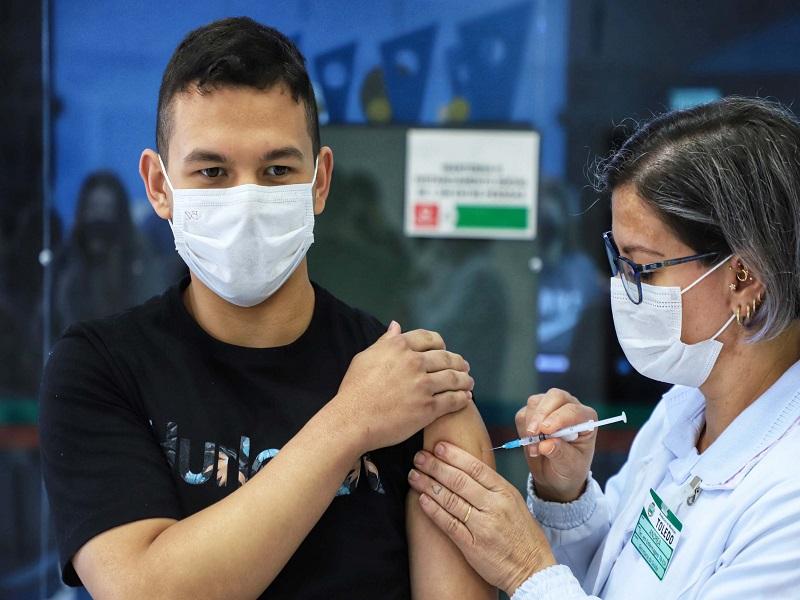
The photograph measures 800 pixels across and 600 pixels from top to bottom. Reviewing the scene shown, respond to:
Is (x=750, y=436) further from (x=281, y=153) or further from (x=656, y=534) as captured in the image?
(x=281, y=153)

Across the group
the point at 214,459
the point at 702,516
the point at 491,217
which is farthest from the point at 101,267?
the point at 702,516

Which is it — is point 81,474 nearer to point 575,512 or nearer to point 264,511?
point 264,511

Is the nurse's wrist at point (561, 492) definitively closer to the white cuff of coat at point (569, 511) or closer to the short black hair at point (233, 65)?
the white cuff of coat at point (569, 511)

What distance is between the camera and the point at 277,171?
158 cm

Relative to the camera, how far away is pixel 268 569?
1.34 m

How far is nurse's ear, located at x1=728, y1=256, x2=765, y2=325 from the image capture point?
62.8 inches

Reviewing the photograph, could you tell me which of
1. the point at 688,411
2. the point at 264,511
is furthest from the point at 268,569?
the point at 688,411

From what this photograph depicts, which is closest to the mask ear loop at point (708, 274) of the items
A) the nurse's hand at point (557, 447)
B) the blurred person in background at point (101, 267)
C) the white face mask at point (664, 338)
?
the white face mask at point (664, 338)

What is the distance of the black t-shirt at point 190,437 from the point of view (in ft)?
4.57

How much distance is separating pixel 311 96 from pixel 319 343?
0.45 meters

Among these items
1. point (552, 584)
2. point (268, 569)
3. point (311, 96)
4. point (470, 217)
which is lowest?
point (552, 584)

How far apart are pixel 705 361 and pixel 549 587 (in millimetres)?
499

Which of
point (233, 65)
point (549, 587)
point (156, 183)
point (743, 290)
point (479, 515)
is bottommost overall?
point (549, 587)

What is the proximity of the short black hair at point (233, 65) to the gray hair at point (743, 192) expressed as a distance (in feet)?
2.18
